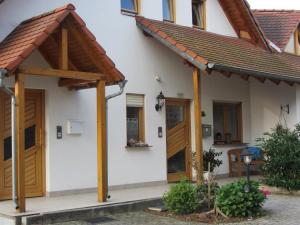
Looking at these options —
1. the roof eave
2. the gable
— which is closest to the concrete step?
the roof eave

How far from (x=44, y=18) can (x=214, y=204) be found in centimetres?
474

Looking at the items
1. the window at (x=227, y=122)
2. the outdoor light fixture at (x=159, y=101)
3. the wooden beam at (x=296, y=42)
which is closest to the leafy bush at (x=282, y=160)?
the outdoor light fixture at (x=159, y=101)

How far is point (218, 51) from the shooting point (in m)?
13.6

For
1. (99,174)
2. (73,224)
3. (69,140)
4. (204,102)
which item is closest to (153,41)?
(204,102)

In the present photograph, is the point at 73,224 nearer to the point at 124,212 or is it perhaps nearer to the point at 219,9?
the point at 124,212

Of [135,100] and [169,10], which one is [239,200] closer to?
[135,100]

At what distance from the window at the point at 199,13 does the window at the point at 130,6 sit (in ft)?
8.54

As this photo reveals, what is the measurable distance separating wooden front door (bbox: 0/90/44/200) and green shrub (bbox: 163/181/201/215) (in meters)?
3.02

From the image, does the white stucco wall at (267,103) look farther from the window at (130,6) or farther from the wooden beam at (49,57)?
the wooden beam at (49,57)

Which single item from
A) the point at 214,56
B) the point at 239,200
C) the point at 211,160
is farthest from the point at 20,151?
the point at 211,160

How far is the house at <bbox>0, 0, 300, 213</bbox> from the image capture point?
10344 millimetres

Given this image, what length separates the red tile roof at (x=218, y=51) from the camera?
40.8 ft

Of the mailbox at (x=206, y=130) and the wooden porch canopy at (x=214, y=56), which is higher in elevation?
the wooden porch canopy at (x=214, y=56)

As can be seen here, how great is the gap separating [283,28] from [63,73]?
11395 mm
